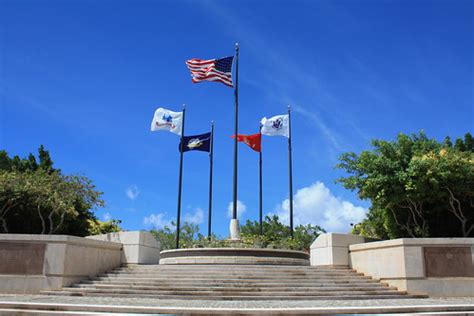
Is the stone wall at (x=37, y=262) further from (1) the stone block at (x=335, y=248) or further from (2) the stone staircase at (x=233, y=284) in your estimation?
(1) the stone block at (x=335, y=248)

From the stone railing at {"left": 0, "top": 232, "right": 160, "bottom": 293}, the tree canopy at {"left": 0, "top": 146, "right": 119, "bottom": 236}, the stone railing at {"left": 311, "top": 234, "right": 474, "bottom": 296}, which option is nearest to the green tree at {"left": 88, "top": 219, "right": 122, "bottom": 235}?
the tree canopy at {"left": 0, "top": 146, "right": 119, "bottom": 236}

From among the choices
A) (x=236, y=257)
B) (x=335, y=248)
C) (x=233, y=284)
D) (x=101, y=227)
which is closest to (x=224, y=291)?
(x=233, y=284)

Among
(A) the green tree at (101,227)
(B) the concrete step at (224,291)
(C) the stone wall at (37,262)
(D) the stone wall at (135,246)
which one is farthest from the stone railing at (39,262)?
(A) the green tree at (101,227)

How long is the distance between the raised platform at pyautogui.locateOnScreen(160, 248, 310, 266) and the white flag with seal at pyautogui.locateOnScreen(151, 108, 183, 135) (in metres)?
9.87

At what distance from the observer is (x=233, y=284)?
14016 millimetres

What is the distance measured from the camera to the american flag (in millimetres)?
24266

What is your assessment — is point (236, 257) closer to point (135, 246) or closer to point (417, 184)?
point (135, 246)

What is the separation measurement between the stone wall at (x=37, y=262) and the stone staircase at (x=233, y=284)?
500 millimetres

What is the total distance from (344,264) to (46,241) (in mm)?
11382

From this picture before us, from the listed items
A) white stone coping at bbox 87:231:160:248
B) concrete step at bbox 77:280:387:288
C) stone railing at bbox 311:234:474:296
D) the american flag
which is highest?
the american flag

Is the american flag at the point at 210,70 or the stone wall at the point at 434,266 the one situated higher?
the american flag at the point at 210,70

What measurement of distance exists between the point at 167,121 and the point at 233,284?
1465 cm

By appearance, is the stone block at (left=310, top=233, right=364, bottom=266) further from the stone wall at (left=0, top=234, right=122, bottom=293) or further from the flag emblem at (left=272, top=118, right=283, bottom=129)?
the flag emblem at (left=272, top=118, right=283, bottom=129)

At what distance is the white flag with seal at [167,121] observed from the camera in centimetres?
2662
